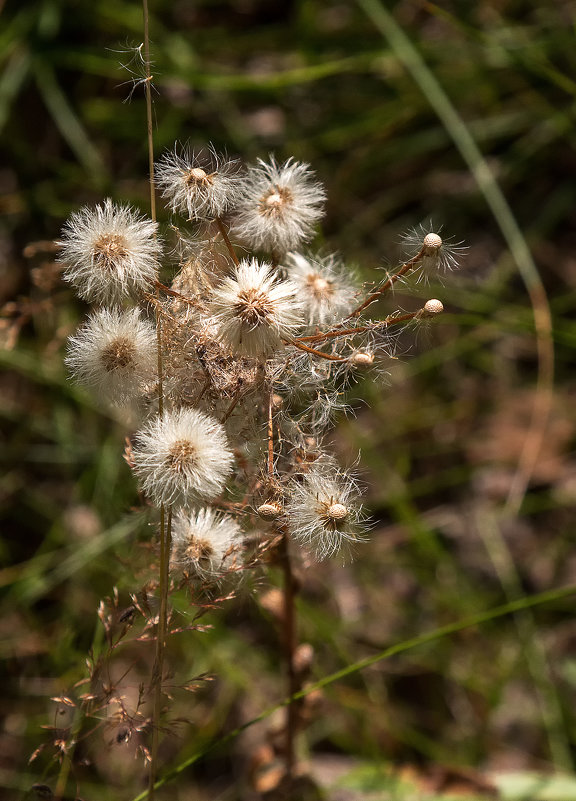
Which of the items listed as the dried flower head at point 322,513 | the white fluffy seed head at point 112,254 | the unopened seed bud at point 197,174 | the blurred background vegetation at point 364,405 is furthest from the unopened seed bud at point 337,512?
the blurred background vegetation at point 364,405

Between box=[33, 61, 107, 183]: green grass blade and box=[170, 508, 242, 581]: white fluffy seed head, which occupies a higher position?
box=[33, 61, 107, 183]: green grass blade

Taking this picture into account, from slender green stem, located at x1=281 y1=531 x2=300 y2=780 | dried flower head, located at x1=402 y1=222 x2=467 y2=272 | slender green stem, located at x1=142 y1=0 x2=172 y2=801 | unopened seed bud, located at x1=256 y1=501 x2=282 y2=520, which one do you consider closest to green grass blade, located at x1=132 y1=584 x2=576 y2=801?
slender green stem, located at x1=281 y1=531 x2=300 y2=780

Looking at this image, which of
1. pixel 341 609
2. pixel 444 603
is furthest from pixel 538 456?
pixel 341 609

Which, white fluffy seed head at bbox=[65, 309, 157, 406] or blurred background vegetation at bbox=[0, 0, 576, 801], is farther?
blurred background vegetation at bbox=[0, 0, 576, 801]

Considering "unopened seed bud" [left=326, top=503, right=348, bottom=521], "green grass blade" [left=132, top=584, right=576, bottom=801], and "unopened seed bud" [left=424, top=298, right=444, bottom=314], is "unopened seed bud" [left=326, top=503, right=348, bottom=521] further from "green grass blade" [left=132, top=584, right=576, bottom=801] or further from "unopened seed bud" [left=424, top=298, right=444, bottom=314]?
"green grass blade" [left=132, top=584, right=576, bottom=801]

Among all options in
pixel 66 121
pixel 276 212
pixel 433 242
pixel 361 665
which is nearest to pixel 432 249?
pixel 433 242

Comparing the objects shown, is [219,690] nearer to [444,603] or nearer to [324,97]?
[444,603]
